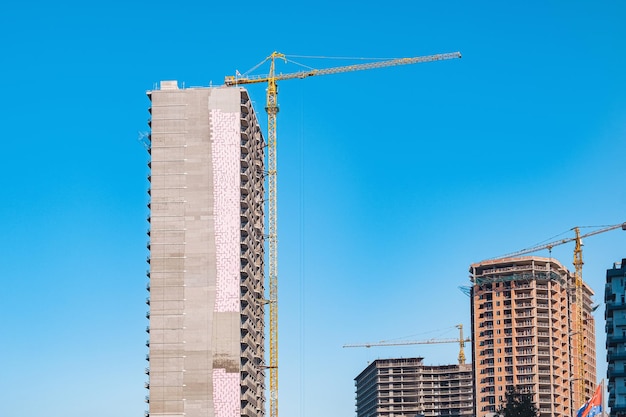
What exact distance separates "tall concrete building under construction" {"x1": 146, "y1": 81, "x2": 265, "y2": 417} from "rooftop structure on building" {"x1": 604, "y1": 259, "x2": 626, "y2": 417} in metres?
59.5

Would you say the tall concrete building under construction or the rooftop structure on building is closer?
the rooftop structure on building

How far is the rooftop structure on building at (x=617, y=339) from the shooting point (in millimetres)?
146125

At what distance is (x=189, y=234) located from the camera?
18362 cm

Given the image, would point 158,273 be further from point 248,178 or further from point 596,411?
point 596,411

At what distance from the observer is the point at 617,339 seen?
148 metres

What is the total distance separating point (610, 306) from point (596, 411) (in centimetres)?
5809

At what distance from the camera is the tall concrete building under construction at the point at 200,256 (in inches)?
7017

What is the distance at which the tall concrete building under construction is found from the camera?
17823 cm

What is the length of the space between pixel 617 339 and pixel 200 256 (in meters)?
69.0

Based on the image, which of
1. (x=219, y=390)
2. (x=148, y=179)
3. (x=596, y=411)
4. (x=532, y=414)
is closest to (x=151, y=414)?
(x=219, y=390)

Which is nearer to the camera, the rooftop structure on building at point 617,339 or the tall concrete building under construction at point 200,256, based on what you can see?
the rooftop structure on building at point 617,339

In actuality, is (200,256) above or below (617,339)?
above

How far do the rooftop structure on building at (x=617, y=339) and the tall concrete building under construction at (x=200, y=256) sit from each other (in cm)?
5946

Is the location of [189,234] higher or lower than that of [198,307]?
higher
